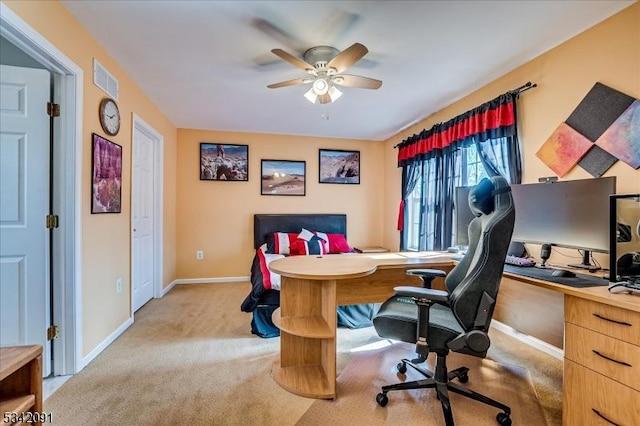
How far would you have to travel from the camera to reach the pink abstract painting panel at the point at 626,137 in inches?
73.2

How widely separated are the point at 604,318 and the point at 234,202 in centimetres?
455

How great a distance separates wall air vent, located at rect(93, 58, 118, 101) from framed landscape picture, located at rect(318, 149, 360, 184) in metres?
3.21

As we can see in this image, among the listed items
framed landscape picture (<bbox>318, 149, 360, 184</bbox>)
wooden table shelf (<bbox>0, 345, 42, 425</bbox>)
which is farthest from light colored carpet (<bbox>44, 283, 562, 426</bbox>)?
framed landscape picture (<bbox>318, 149, 360, 184</bbox>)

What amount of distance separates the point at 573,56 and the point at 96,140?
3733 millimetres

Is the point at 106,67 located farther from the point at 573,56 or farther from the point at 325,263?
the point at 573,56

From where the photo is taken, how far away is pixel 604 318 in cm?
138

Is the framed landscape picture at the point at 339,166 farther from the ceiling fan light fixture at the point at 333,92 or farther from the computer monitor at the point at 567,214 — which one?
the computer monitor at the point at 567,214

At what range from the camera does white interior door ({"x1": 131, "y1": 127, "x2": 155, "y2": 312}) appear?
3.42 meters

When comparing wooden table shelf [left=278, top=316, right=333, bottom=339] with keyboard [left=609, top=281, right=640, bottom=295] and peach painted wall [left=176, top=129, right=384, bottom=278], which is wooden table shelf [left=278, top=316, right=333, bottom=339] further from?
peach painted wall [left=176, top=129, right=384, bottom=278]

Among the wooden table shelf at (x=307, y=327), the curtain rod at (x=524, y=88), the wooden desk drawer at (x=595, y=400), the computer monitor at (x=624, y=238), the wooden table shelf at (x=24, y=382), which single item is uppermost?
the curtain rod at (x=524, y=88)

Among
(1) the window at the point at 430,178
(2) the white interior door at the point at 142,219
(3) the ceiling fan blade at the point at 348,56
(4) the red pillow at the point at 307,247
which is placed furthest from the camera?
(4) the red pillow at the point at 307,247

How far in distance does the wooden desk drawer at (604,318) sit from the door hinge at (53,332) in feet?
10.5

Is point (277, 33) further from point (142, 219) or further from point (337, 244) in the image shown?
point (337, 244)

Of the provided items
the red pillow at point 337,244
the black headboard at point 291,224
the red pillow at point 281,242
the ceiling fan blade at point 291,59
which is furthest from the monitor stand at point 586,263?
the black headboard at point 291,224
